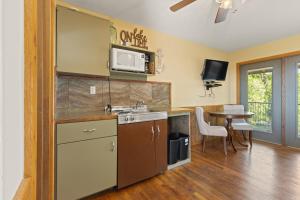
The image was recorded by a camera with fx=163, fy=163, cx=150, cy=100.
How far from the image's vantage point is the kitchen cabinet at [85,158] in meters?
1.58

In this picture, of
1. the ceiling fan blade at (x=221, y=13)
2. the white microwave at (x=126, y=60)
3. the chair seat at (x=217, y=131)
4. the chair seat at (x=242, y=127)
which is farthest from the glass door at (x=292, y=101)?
the white microwave at (x=126, y=60)

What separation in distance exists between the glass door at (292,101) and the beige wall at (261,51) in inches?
10.1

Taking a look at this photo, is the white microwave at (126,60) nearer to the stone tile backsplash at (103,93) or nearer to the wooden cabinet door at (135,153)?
the stone tile backsplash at (103,93)

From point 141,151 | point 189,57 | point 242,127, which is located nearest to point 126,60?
point 141,151

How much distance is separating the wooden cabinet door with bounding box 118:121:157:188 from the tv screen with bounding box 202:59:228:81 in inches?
89.1

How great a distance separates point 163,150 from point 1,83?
2232 millimetres

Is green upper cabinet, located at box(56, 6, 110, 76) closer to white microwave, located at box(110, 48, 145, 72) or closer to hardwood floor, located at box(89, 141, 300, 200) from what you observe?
white microwave, located at box(110, 48, 145, 72)

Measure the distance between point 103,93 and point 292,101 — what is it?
3844 mm

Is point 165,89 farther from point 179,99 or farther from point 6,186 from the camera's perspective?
point 6,186

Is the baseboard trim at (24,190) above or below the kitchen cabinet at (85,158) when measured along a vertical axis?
above

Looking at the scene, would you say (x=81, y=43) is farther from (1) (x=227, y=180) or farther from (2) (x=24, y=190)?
(1) (x=227, y=180)

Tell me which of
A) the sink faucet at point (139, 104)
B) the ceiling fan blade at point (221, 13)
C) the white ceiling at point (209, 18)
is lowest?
the sink faucet at point (139, 104)

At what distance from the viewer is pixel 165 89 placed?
3229 mm

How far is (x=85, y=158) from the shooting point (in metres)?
1.70
